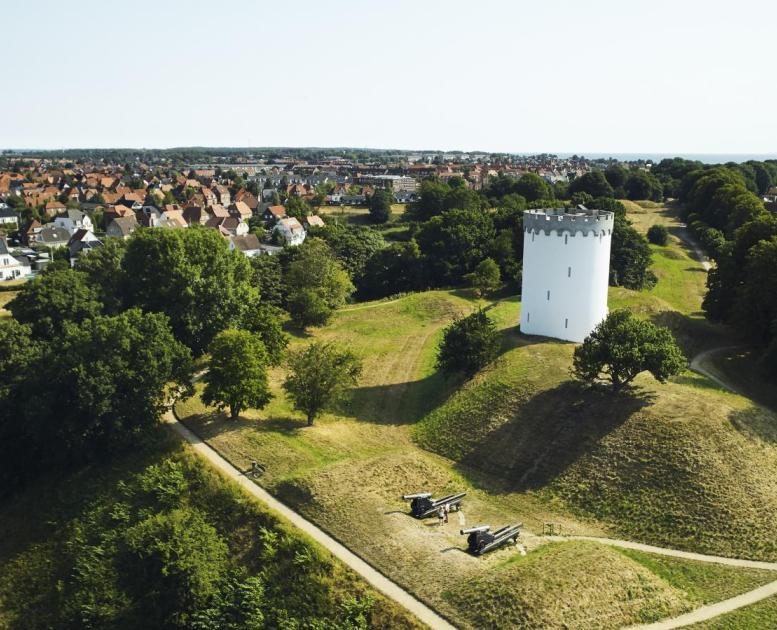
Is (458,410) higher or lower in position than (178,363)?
lower

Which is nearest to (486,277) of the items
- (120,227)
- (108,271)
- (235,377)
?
(235,377)

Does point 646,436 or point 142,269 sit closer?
point 646,436

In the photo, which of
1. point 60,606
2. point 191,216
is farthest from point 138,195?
point 60,606

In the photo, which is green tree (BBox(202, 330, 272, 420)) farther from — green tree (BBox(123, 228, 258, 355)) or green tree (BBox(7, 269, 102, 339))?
green tree (BBox(7, 269, 102, 339))

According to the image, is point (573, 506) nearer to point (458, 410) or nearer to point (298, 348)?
point (458, 410)

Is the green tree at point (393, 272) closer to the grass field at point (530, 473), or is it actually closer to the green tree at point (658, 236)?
the grass field at point (530, 473)

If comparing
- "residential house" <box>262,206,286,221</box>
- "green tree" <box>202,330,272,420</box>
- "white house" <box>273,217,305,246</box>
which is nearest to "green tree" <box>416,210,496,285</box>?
"green tree" <box>202,330,272,420</box>

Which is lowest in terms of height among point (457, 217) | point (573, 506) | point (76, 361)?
point (573, 506)
